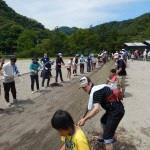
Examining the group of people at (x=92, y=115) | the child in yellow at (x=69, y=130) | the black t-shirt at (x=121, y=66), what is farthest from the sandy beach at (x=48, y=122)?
the child in yellow at (x=69, y=130)

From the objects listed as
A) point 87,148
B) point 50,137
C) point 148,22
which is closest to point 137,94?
point 50,137

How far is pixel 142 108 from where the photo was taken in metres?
16.6

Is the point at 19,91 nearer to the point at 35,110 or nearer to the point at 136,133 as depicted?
the point at 35,110

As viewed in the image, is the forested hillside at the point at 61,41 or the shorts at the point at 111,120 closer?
the shorts at the point at 111,120

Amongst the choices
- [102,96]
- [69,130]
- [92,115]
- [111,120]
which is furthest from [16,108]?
[69,130]

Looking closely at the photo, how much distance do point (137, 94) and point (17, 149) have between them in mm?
11668

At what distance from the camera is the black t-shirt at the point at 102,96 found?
23.6 feet

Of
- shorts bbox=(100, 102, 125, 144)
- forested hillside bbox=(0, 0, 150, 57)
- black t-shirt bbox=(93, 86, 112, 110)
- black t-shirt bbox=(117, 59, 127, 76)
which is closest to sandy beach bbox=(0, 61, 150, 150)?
black t-shirt bbox=(117, 59, 127, 76)

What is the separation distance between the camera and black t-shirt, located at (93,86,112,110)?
719 cm

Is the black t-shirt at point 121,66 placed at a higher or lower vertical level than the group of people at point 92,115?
lower

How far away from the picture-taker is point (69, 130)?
446cm

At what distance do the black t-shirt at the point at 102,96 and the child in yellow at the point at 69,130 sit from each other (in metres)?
2.65

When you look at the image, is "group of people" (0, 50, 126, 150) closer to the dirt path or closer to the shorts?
the shorts

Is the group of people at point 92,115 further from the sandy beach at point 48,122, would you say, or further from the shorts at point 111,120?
the sandy beach at point 48,122
